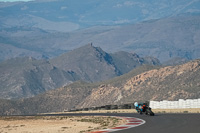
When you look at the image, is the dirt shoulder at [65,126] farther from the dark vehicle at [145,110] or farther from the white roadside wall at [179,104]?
the white roadside wall at [179,104]

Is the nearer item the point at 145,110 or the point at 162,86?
the point at 145,110

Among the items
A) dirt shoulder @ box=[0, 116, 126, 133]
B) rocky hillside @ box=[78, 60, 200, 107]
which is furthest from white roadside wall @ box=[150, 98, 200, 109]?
rocky hillside @ box=[78, 60, 200, 107]

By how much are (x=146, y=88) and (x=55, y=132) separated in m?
132

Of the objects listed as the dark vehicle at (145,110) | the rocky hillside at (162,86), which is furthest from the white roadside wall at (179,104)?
the rocky hillside at (162,86)

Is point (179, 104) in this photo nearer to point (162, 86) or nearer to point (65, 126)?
point (65, 126)

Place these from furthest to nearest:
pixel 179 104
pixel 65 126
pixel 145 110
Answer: pixel 179 104 < pixel 145 110 < pixel 65 126

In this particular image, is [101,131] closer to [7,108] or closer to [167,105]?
[167,105]

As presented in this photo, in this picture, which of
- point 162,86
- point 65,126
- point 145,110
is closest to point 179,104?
point 145,110

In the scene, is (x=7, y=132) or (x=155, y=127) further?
(x=7, y=132)

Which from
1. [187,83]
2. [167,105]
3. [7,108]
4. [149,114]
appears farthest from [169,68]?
[149,114]

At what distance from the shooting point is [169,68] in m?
187

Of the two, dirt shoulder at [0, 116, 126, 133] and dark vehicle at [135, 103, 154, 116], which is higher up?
dark vehicle at [135, 103, 154, 116]

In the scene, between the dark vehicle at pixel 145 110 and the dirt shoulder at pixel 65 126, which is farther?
the dark vehicle at pixel 145 110

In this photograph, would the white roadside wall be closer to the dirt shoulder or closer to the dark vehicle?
the dark vehicle
